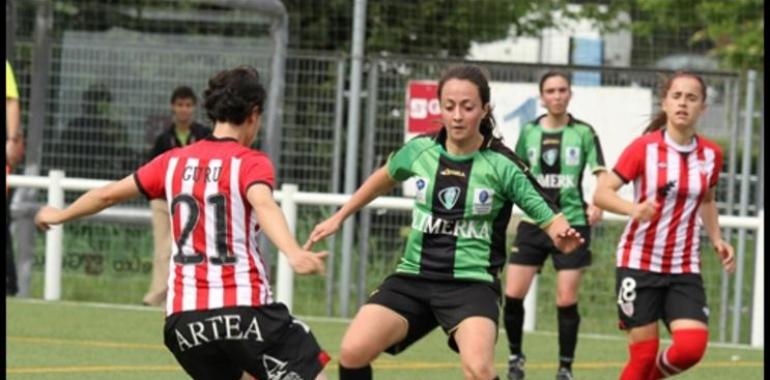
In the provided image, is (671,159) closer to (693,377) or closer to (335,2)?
(693,377)

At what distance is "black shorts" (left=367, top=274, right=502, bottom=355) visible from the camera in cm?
929

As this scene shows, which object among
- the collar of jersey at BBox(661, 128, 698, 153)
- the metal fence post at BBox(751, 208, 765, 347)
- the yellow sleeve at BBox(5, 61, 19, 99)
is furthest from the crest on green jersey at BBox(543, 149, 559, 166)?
the metal fence post at BBox(751, 208, 765, 347)

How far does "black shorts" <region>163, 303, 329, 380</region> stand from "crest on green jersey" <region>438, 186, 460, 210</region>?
1420 millimetres

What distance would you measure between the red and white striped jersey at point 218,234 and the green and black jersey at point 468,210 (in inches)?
52.8

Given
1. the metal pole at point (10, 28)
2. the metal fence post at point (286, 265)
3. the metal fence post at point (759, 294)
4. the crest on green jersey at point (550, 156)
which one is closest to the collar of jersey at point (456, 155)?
the crest on green jersey at point (550, 156)

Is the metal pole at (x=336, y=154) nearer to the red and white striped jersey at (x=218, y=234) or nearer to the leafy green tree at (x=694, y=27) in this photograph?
the leafy green tree at (x=694, y=27)

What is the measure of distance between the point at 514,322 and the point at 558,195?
2.73ft

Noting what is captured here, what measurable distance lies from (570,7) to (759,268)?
7.76 meters

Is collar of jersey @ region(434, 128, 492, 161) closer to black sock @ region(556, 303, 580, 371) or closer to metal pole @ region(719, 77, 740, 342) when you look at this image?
black sock @ region(556, 303, 580, 371)

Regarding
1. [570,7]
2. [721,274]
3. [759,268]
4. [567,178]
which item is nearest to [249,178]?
[567,178]

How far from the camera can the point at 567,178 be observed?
43.5 feet

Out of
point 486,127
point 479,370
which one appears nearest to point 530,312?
point 486,127

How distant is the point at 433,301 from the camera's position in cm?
938

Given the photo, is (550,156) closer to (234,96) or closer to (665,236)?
(665,236)
